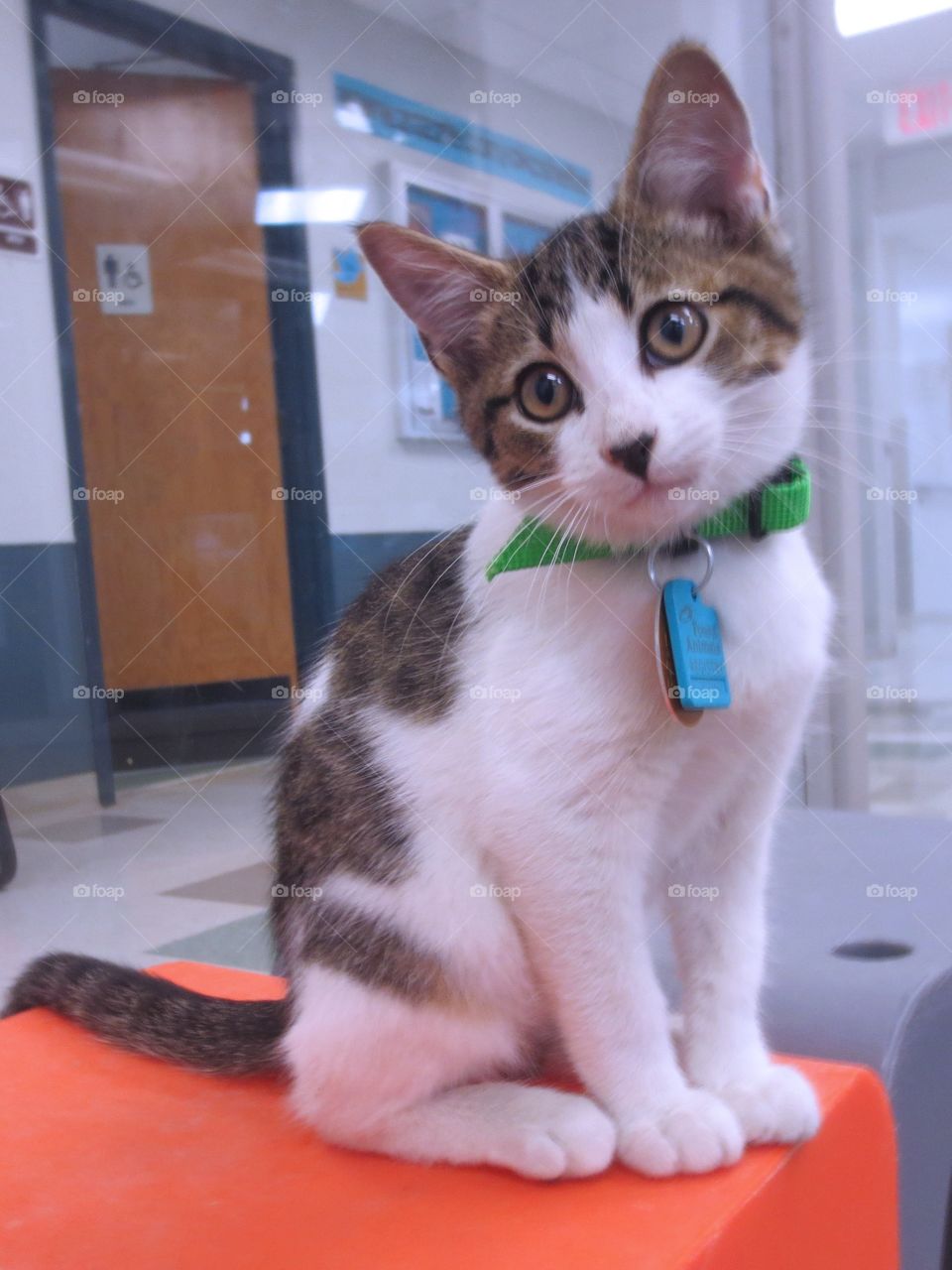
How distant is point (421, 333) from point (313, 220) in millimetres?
1607

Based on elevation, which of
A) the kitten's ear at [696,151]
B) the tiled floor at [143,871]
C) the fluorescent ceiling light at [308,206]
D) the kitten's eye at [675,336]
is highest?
the fluorescent ceiling light at [308,206]

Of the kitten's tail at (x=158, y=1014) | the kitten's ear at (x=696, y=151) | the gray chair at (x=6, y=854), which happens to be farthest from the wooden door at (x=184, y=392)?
the kitten's ear at (x=696, y=151)

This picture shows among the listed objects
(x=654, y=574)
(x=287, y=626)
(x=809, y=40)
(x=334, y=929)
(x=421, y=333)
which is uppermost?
(x=809, y=40)

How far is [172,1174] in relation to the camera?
0.93 m

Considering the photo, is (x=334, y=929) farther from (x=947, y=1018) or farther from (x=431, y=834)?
(x=947, y=1018)

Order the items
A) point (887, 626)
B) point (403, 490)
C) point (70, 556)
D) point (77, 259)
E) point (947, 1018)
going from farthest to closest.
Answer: point (887, 626) → point (403, 490) → point (77, 259) → point (70, 556) → point (947, 1018)

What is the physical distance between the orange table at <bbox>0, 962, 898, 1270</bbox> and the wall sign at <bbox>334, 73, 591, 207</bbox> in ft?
6.33

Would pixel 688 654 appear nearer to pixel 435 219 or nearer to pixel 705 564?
pixel 705 564

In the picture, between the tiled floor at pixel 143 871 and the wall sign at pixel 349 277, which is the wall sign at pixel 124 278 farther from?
the tiled floor at pixel 143 871

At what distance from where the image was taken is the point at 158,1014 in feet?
3.83

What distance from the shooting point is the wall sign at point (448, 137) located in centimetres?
228

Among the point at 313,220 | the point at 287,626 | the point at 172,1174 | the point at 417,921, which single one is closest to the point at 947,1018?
the point at 417,921

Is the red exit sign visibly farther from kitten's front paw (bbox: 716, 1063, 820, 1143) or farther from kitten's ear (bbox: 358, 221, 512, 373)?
kitten's front paw (bbox: 716, 1063, 820, 1143)

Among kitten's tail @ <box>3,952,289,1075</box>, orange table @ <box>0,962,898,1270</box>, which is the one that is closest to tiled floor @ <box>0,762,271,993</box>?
kitten's tail @ <box>3,952,289,1075</box>
